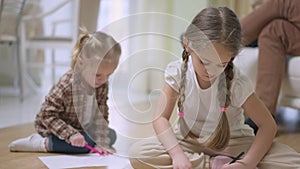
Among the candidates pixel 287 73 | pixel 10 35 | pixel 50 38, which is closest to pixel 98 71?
pixel 287 73

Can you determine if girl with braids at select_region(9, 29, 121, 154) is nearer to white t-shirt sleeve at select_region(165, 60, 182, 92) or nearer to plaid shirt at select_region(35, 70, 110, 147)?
plaid shirt at select_region(35, 70, 110, 147)

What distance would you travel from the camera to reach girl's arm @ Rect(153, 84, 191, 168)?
82 cm

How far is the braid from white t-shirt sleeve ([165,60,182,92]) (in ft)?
0.30

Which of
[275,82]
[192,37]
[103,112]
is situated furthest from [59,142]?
[275,82]

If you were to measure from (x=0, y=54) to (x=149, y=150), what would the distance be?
6.26 feet

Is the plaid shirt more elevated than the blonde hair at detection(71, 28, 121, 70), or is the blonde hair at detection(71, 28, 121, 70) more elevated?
the blonde hair at detection(71, 28, 121, 70)

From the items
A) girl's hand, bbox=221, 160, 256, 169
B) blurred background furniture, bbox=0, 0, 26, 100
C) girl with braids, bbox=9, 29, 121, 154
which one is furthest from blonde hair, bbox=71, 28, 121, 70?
blurred background furniture, bbox=0, 0, 26, 100

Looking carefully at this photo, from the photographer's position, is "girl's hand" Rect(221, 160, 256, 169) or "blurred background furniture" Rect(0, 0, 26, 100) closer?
"girl's hand" Rect(221, 160, 256, 169)

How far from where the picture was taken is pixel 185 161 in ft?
2.65

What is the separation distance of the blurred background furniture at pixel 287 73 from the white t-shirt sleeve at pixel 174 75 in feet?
1.64

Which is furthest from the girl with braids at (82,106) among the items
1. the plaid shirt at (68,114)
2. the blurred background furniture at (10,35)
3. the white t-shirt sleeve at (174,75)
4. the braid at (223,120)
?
the blurred background furniture at (10,35)

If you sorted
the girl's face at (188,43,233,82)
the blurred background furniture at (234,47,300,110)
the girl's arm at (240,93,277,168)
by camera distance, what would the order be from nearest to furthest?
the girl's face at (188,43,233,82), the girl's arm at (240,93,277,168), the blurred background furniture at (234,47,300,110)

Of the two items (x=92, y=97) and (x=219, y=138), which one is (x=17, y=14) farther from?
(x=219, y=138)

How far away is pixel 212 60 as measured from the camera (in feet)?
2.38
